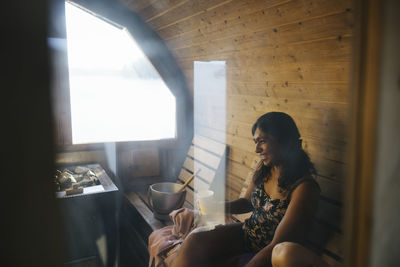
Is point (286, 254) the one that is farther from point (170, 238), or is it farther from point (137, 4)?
point (137, 4)

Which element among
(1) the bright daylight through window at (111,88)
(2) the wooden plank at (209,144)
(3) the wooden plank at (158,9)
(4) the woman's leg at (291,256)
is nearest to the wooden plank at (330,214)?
(4) the woman's leg at (291,256)

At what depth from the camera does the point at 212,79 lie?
2109 mm

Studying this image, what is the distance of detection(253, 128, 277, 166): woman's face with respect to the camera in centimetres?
128

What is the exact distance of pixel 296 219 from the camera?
1126mm

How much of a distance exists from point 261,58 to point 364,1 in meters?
1.04

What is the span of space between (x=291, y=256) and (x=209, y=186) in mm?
1189

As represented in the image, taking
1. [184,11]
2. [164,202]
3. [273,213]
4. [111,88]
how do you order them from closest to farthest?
[273,213]
[184,11]
[164,202]
[111,88]

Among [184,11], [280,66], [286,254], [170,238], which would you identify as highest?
[184,11]

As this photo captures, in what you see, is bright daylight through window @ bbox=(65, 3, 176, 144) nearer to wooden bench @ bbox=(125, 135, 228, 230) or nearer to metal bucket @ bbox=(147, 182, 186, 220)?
wooden bench @ bbox=(125, 135, 228, 230)

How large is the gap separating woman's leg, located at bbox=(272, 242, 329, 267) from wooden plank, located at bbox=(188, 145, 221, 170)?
1112 millimetres

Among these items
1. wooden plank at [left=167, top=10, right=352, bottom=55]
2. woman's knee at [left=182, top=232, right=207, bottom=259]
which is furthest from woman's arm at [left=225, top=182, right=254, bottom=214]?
wooden plank at [left=167, top=10, right=352, bottom=55]

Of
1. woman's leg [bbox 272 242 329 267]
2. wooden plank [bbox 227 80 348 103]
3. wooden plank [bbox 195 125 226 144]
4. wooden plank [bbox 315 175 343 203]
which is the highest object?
wooden plank [bbox 227 80 348 103]

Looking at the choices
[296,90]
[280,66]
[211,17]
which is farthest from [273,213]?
[211,17]

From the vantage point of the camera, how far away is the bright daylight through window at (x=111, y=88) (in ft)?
6.44
